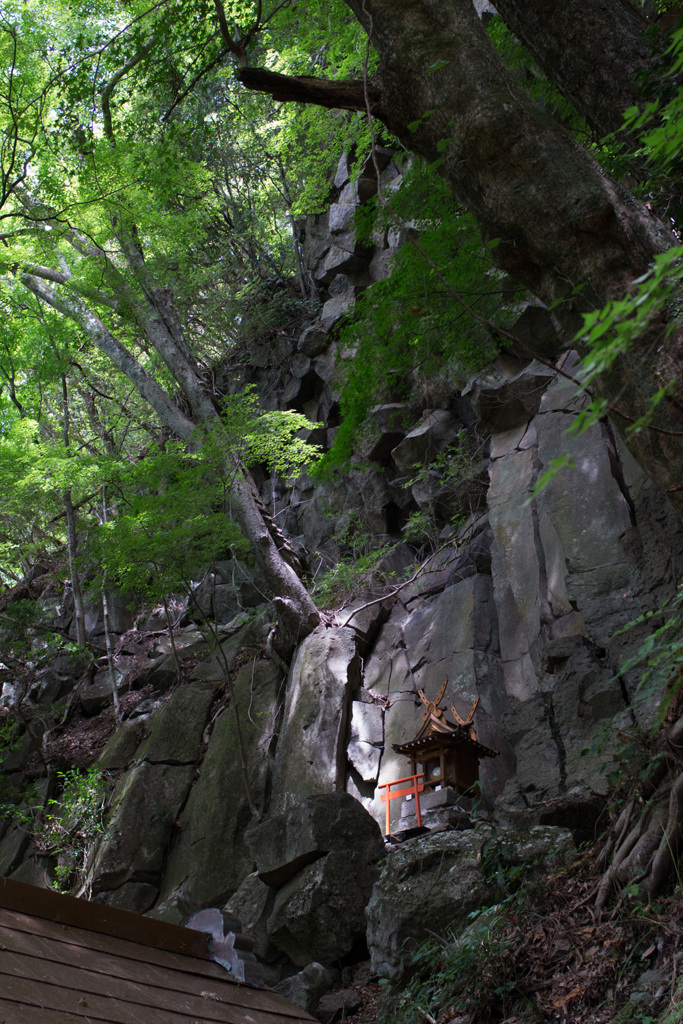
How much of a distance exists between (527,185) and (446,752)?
619 centimetres

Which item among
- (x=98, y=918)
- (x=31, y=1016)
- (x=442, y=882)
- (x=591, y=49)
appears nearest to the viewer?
(x=31, y=1016)

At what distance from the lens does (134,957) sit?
12.8ft

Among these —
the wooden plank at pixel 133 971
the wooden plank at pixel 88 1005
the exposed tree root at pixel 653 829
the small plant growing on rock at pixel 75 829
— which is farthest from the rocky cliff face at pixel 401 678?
the wooden plank at pixel 88 1005

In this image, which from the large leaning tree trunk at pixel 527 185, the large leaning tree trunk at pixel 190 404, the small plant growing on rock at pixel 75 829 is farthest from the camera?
the large leaning tree trunk at pixel 190 404

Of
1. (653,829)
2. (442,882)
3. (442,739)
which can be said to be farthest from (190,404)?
(653,829)

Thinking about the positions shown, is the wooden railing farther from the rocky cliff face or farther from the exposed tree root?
the exposed tree root

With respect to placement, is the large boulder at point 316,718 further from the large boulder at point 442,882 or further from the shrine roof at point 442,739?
the large boulder at point 442,882

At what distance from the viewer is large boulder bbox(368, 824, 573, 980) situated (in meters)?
4.87

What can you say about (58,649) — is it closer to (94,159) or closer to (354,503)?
(354,503)

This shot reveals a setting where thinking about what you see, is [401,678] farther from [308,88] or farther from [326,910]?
[308,88]

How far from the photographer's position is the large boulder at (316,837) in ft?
25.0

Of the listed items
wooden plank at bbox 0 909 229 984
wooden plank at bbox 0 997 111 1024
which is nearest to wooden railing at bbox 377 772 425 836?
wooden plank at bbox 0 909 229 984

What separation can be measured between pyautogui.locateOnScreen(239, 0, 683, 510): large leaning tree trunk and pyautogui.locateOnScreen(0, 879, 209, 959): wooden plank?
3.73 meters

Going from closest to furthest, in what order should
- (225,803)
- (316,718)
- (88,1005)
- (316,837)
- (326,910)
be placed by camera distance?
(88,1005) → (326,910) → (316,837) → (316,718) → (225,803)
